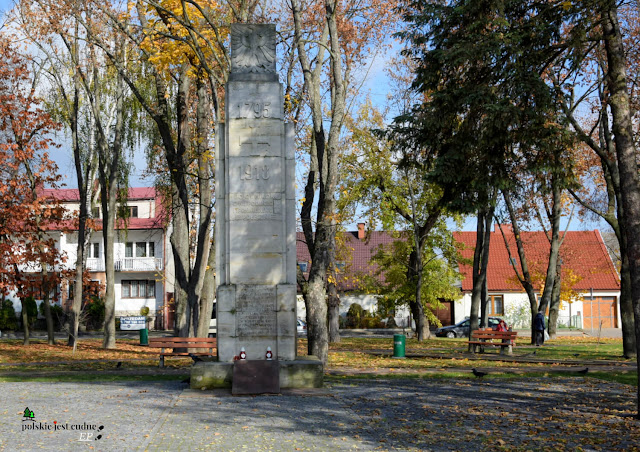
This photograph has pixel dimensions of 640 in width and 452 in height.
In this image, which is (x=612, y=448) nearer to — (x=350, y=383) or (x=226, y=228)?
(x=350, y=383)

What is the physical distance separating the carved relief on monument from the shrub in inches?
1658

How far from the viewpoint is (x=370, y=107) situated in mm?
36062

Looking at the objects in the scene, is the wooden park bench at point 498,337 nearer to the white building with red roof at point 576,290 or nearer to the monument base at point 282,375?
the monument base at point 282,375

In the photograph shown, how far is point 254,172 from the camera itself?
569 inches

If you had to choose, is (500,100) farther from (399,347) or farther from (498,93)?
(399,347)

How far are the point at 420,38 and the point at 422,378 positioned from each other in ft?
31.9

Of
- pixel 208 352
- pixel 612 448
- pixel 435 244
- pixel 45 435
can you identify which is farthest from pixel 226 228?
pixel 435 244

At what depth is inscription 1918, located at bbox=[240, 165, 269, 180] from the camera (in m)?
14.4

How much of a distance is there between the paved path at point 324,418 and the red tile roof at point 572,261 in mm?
38107

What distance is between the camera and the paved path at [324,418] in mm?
8992

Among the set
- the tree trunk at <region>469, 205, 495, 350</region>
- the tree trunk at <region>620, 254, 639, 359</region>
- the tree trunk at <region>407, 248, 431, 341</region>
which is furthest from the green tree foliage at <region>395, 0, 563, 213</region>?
the tree trunk at <region>407, 248, 431, 341</region>

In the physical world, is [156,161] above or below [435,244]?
above

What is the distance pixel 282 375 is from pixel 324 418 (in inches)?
123

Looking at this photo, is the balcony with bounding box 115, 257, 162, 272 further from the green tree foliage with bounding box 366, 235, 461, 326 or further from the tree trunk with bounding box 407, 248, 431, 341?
the tree trunk with bounding box 407, 248, 431, 341
